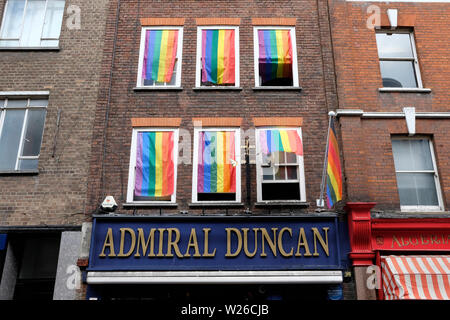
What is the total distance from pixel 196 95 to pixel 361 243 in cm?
580

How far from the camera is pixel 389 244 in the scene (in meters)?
9.51

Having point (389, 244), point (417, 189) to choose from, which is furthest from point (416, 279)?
point (417, 189)

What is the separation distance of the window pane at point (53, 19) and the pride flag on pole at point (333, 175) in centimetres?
861

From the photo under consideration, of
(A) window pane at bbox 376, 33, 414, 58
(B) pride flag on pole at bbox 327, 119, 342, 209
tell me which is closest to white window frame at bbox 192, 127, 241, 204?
(B) pride flag on pole at bbox 327, 119, 342, 209

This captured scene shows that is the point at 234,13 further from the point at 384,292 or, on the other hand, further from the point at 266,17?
the point at 384,292

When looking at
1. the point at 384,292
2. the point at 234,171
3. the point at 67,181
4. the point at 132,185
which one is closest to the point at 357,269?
the point at 384,292

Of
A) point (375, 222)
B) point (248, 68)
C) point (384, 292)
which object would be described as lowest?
A: point (384, 292)

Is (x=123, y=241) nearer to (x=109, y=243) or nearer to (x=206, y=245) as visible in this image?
(x=109, y=243)

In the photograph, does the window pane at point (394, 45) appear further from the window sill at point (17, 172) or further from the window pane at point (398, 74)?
the window sill at point (17, 172)

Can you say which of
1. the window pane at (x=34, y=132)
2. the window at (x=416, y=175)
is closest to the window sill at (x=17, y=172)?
the window pane at (x=34, y=132)

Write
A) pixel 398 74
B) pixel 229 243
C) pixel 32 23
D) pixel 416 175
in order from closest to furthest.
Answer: pixel 229 243
pixel 416 175
pixel 398 74
pixel 32 23
